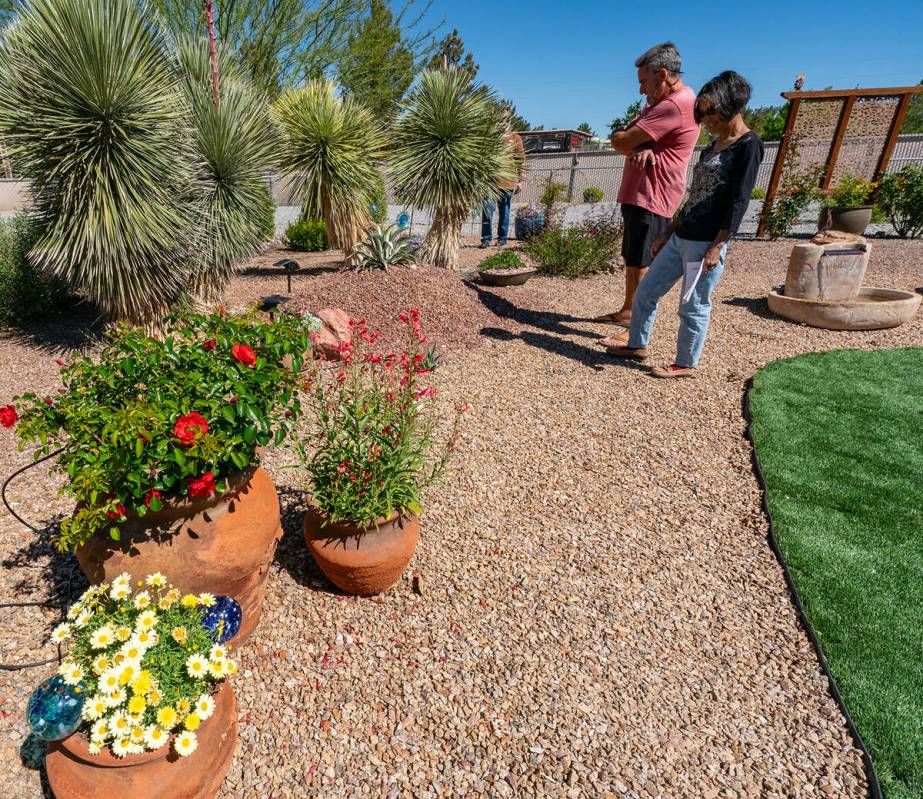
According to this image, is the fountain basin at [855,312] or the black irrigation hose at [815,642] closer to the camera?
the black irrigation hose at [815,642]

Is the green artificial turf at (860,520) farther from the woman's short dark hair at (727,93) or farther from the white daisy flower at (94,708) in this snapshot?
the white daisy flower at (94,708)

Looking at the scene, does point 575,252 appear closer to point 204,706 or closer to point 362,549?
point 362,549

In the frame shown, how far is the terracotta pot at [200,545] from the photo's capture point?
173 cm

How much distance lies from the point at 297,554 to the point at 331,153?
6708 mm

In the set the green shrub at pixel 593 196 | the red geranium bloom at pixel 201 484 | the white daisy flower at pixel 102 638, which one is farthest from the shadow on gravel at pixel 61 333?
the green shrub at pixel 593 196

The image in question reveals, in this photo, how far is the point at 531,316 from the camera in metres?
6.20

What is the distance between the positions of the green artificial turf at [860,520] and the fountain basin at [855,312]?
82 centimetres

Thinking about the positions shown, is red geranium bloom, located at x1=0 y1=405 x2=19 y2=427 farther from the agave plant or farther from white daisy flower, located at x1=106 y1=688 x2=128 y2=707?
the agave plant

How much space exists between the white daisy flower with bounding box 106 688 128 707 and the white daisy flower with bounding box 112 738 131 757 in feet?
0.29

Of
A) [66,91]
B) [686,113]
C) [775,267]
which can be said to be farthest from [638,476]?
[775,267]

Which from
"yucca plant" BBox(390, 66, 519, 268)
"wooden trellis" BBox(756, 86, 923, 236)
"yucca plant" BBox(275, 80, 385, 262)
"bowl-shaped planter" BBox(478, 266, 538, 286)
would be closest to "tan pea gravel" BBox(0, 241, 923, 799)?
"bowl-shaped planter" BBox(478, 266, 538, 286)

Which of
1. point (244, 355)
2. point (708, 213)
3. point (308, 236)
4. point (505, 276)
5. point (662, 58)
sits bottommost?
point (505, 276)

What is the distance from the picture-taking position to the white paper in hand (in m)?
3.92

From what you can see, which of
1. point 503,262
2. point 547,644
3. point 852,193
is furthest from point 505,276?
point 852,193
